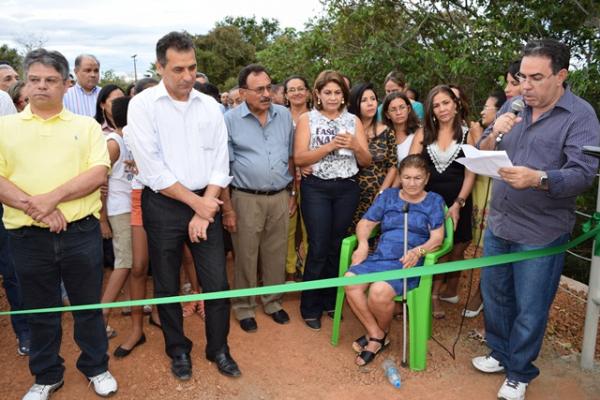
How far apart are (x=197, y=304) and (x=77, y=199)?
6.10 ft

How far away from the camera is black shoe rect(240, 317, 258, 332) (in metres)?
4.27

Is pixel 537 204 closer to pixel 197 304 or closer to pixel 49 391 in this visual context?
pixel 197 304

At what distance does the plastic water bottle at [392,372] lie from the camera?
350cm

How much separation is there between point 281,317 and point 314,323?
0.30 metres

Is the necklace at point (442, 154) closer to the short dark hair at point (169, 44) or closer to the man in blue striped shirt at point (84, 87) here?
the short dark hair at point (169, 44)

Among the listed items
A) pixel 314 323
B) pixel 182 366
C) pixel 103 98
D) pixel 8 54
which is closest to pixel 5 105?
pixel 103 98

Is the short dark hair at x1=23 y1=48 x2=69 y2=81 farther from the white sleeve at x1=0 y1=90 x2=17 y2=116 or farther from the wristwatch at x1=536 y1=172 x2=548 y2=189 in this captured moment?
the wristwatch at x1=536 y1=172 x2=548 y2=189

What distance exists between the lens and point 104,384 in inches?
132

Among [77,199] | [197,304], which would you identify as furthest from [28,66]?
[197,304]

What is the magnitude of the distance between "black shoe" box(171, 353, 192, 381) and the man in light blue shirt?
0.74 meters

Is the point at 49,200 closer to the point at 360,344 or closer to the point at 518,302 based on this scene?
the point at 360,344

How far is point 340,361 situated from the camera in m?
3.84

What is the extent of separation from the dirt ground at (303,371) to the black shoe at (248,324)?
56 mm

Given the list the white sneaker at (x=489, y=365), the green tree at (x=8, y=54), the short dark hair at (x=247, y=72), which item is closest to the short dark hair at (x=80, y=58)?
the short dark hair at (x=247, y=72)
